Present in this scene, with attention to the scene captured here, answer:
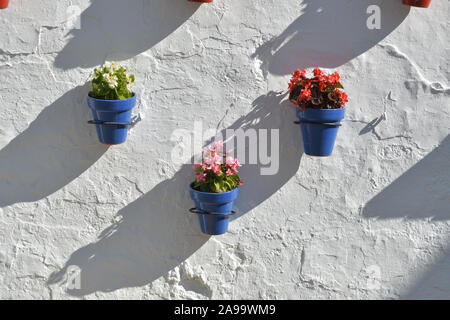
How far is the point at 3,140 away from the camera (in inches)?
126

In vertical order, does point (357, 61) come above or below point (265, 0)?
below

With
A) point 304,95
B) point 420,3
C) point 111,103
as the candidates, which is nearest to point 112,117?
point 111,103

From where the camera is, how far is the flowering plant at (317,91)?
9.73 ft

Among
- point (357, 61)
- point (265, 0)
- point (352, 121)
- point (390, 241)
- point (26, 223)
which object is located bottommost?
point (390, 241)

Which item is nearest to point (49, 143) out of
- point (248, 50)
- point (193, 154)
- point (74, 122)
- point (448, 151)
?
point (74, 122)

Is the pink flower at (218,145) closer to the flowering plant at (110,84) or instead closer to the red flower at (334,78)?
the flowering plant at (110,84)

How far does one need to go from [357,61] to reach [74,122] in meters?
1.60

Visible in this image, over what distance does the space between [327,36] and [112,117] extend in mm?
1242

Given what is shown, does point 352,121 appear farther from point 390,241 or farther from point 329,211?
point 390,241

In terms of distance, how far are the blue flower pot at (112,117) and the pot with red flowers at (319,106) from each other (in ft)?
2.87

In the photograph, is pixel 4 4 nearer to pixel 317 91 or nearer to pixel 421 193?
pixel 317 91

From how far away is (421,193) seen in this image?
330cm

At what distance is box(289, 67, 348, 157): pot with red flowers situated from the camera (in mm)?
2965

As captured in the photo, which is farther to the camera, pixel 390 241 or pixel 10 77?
pixel 390 241
